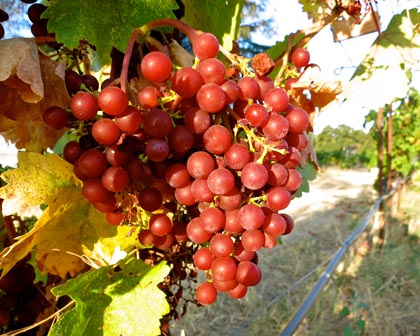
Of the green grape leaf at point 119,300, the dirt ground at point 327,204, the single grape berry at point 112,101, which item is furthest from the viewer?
the dirt ground at point 327,204

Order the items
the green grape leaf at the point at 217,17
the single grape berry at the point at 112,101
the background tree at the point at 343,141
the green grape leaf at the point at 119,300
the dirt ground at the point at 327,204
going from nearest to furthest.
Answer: the single grape berry at the point at 112,101 < the green grape leaf at the point at 119,300 < the green grape leaf at the point at 217,17 < the dirt ground at the point at 327,204 < the background tree at the point at 343,141

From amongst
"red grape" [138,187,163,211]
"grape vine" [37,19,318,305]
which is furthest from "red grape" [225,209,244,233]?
"red grape" [138,187,163,211]

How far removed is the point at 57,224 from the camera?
0.66 metres

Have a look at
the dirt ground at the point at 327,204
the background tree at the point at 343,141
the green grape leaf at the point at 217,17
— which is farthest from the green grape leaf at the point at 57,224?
the background tree at the point at 343,141

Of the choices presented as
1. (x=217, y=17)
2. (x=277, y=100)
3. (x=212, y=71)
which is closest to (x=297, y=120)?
(x=277, y=100)

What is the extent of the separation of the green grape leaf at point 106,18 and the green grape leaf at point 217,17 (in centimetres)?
22

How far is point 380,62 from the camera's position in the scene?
0.92 metres

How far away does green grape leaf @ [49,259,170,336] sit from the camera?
0.61 meters

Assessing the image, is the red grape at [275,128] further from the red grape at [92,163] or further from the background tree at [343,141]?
the background tree at [343,141]

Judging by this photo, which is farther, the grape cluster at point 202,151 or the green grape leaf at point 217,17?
the green grape leaf at point 217,17

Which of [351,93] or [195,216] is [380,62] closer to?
[351,93]

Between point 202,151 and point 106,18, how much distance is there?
A: 0.90ft

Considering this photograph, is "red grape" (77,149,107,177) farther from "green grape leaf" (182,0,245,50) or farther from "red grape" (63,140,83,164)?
"green grape leaf" (182,0,245,50)

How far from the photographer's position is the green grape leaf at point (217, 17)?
84 cm
